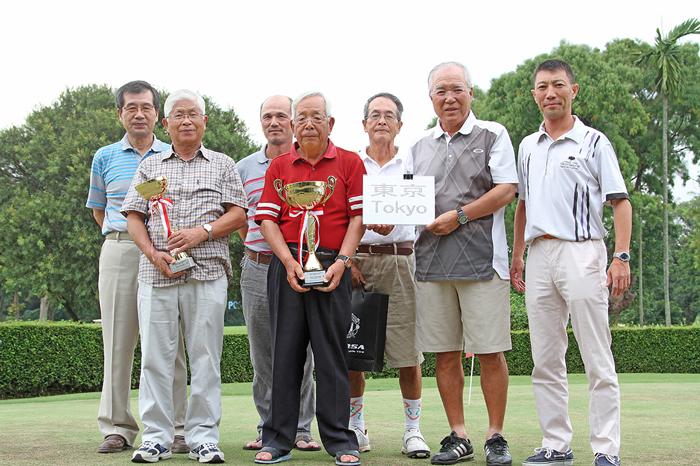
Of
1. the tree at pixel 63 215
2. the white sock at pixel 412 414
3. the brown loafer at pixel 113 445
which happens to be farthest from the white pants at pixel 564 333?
the tree at pixel 63 215

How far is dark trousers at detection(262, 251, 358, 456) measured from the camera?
3844mm

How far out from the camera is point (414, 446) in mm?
4117

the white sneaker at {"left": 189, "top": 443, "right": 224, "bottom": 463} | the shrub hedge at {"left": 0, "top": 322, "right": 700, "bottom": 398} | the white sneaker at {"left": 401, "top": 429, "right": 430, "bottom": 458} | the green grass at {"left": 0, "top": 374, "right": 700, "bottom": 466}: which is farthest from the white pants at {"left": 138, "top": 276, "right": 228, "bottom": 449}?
the shrub hedge at {"left": 0, "top": 322, "right": 700, "bottom": 398}

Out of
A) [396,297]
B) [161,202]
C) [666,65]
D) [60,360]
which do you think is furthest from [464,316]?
[666,65]

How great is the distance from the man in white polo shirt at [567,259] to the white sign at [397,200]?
2.30 ft

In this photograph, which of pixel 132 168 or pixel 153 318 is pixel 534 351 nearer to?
pixel 153 318

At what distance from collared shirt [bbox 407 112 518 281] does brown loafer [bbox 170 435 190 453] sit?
2.11 metres

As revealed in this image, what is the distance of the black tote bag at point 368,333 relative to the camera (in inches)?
169

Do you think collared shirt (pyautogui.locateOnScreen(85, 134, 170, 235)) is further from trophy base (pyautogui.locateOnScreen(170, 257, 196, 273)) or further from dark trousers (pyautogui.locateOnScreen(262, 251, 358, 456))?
dark trousers (pyautogui.locateOnScreen(262, 251, 358, 456))

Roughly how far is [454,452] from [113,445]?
2.35 meters

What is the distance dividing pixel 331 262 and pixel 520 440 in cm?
211

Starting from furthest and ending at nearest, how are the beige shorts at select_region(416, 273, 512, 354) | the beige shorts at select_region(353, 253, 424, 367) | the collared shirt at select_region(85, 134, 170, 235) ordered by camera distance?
1. the collared shirt at select_region(85, 134, 170, 235)
2. the beige shorts at select_region(353, 253, 424, 367)
3. the beige shorts at select_region(416, 273, 512, 354)

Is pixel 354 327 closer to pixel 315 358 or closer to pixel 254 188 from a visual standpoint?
pixel 315 358

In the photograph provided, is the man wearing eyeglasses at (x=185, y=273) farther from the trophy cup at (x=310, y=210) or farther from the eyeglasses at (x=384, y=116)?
the eyeglasses at (x=384, y=116)
